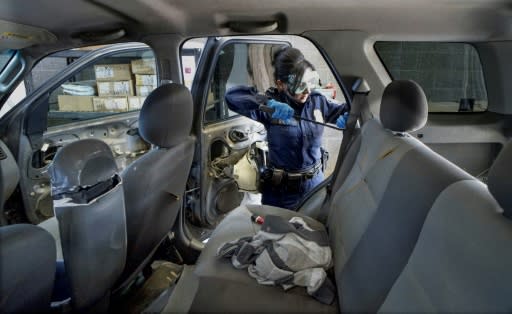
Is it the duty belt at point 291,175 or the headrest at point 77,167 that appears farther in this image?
the duty belt at point 291,175

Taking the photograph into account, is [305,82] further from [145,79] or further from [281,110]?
[145,79]

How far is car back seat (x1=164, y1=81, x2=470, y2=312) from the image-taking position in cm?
95

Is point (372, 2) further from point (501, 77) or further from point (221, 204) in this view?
point (221, 204)

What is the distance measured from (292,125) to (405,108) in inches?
34.6

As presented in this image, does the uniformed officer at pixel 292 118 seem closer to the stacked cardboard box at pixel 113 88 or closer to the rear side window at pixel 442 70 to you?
the rear side window at pixel 442 70

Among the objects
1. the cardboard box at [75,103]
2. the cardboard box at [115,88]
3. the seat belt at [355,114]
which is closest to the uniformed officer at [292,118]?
the seat belt at [355,114]

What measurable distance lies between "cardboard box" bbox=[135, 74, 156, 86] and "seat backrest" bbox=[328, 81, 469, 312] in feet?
4.90

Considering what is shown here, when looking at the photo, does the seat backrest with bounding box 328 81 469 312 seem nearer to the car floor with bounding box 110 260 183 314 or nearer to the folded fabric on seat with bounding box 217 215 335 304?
the folded fabric on seat with bounding box 217 215 335 304

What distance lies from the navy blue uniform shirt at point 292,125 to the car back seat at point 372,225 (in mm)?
566

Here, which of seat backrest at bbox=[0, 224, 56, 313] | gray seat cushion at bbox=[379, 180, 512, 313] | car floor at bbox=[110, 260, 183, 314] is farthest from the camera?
car floor at bbox=[110, 260, 183, 314]

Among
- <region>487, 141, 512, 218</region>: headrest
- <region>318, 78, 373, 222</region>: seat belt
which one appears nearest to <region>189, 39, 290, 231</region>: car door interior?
<region>318, 78, 373, 222</region>: seat belt

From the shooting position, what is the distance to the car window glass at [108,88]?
219 cm

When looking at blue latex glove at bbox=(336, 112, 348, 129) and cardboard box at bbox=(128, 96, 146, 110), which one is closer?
blue latex glove at bbox=(336, 112, 348, 129)

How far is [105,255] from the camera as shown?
1.12 meters
